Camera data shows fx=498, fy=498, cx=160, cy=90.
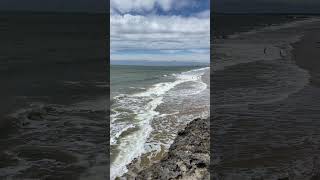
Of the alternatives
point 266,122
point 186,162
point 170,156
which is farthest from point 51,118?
point 186,162

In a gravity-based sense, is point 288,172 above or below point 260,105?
below

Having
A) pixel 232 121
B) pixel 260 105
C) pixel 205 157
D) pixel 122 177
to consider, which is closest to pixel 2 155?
pixel 122 177

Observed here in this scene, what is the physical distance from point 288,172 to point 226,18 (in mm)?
70283

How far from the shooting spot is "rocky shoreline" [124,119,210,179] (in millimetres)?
8047

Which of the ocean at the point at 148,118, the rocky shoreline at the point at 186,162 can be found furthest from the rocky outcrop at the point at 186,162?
the ocean at the point at 148,118

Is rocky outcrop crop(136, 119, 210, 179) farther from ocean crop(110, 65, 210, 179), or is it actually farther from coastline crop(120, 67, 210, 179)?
ocean crop(110, 65, 210, 179)

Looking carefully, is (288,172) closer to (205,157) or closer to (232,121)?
(205,157)

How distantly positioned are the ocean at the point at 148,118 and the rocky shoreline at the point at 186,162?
65 centimetres

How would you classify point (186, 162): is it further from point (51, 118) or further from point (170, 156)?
point (51, 118)

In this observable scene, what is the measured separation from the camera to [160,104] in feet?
54.2

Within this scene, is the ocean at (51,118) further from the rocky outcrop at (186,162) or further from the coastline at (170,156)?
the rocky outcrop at (186,162)

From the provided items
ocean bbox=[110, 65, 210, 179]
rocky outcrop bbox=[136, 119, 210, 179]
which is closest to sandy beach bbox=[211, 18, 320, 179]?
rocky outcrop bbox=[136, 119, 210, 179]

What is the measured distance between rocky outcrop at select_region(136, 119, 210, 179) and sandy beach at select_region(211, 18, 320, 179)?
239mm

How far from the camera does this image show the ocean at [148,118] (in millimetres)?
10086
